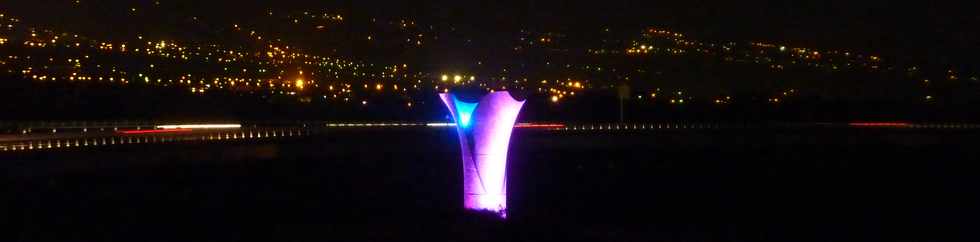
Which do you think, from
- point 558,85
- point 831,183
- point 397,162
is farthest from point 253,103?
point 831,183

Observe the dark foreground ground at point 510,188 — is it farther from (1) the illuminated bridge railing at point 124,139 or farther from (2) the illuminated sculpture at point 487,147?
(1) the illuminated bridge railing at point 124,139

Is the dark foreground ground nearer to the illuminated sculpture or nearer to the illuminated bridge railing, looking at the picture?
the illuminated sculpture

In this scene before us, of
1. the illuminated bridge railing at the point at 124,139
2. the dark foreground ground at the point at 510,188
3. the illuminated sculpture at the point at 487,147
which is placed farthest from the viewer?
the illuminated bridge railing at the point at 124,139

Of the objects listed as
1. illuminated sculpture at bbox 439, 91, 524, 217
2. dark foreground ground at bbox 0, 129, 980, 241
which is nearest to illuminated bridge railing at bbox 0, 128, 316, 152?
dark foreground ground at bbox 0, 129, 980, 241

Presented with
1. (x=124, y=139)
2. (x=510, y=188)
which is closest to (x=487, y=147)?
(x=510, y=188)

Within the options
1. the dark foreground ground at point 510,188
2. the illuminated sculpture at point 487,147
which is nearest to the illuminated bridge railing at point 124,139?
the dark foreground ground at point 510,188

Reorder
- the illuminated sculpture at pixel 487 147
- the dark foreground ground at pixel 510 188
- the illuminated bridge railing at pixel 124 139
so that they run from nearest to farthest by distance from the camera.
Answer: the dark foreground ground at pixel 510 188, the illuminated sculpture at pixel 487 147, the illuminated bridge railing at pixel 124 139
